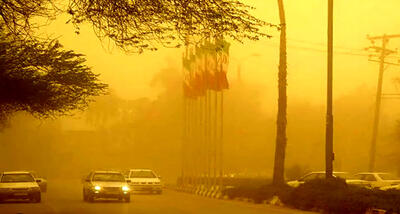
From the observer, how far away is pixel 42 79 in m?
26.3

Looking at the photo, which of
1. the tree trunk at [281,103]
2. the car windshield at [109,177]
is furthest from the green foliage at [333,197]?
the car windshield at [109,177]

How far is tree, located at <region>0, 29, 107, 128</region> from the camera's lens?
24234 millimetres

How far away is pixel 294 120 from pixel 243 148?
7.01 m

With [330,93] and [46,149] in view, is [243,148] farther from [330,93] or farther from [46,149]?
[330,93]

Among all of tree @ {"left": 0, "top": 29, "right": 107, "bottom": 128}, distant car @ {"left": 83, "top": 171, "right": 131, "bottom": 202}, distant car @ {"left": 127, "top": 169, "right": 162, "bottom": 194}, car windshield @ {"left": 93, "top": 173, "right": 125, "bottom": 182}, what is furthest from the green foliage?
distant car @ {"left": 127, "top": 169, "right": 162, "bottom": 194}

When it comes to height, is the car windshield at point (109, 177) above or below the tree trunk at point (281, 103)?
below

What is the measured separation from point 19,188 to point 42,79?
47.6 feet

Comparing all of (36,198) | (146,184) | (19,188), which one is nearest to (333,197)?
(36,198)

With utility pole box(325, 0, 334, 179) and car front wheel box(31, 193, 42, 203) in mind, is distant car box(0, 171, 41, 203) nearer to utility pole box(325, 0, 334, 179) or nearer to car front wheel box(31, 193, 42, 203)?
car front wheel box(31, 193, 42, 203)

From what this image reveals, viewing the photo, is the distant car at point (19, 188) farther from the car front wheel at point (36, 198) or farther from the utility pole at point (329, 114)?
the utility pole at point (329, 114)

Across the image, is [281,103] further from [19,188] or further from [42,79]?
[42,79]

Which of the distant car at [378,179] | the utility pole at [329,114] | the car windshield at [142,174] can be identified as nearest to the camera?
the utility pole at [329,114]

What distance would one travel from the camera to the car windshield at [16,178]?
40.4m

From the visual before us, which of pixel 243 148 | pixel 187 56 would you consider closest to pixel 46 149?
pixel 243 148
